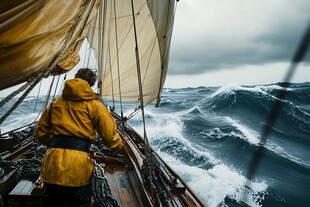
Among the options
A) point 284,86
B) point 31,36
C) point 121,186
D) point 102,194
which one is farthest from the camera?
point 121,186

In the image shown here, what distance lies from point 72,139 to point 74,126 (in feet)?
0.35

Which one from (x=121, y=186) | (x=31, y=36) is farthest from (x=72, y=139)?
(x=121, y=186)

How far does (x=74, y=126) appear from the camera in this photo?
194cm

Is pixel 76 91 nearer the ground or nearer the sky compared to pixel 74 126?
nearer the sky

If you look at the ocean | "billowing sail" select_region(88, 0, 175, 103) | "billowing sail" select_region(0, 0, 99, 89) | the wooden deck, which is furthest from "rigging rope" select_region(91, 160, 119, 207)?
"billowing sail" select_region(88, 0, 175, 103)

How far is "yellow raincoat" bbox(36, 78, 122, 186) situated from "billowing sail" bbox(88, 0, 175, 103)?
5.50 feet

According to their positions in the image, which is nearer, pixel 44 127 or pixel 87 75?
pixel 44 127

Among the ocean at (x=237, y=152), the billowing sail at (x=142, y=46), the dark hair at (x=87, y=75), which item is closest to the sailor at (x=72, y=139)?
the dark hair at (x=87, y=75)

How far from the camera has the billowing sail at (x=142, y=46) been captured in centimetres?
428

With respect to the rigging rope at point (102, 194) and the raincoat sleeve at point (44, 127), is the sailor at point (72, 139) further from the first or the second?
the rigging rope at point (102, 194)

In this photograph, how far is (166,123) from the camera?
18.9 meters

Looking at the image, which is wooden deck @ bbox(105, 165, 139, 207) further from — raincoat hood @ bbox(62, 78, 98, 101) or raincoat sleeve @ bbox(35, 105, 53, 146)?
raincoat hood @ bbox(62, 78, 98, 101)

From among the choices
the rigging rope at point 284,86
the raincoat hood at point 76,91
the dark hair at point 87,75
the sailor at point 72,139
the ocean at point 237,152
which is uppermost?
the rigging rope at point 284,86

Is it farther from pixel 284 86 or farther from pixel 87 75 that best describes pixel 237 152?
pixel 284 86
